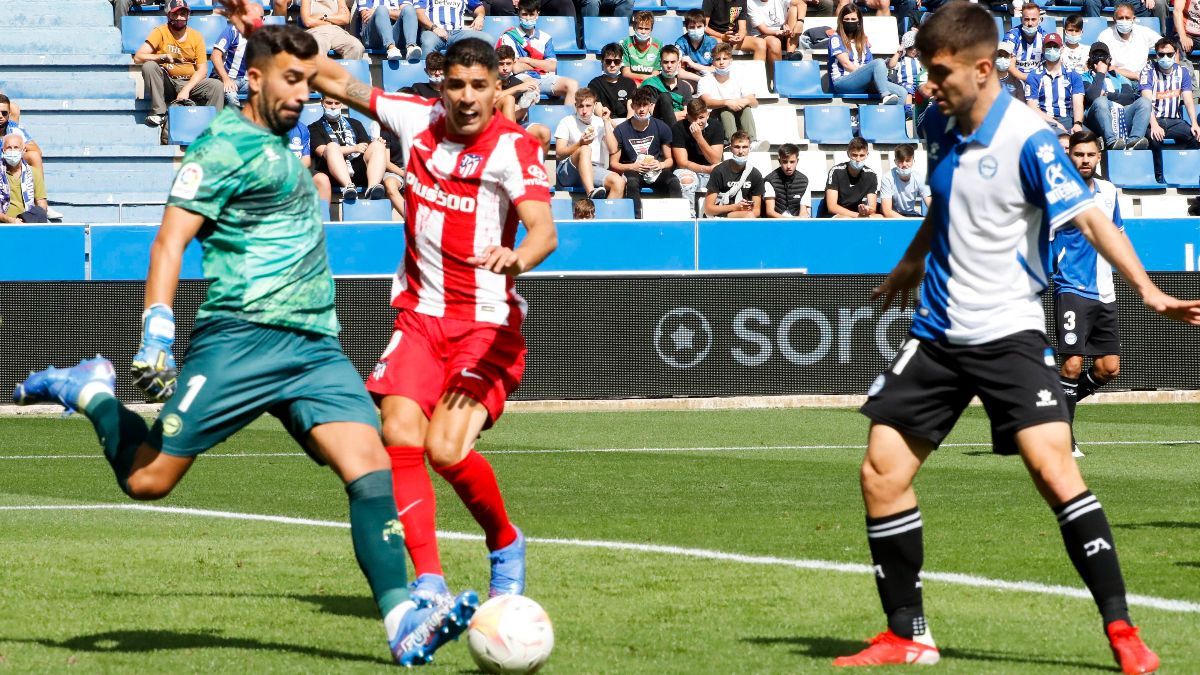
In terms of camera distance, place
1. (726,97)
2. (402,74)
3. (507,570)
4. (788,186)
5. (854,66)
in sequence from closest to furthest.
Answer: (507,570)
(788,186)
(402,74)
(726,97)
(854,66)

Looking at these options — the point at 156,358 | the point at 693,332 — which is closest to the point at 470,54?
the point at 156,358

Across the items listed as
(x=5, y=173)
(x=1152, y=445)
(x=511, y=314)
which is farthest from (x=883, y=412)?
(x=5, y=173)

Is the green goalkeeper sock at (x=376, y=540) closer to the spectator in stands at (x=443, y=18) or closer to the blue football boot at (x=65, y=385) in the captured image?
the blue football boot at (x=65, y=385)

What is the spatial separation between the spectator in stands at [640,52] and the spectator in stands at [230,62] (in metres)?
5.00

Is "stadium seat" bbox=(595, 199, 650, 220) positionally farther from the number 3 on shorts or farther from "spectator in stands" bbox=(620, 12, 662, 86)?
the number 3 on shorts

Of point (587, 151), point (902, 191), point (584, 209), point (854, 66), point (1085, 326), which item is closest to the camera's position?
point (1085, 326)

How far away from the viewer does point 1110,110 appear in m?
24.5

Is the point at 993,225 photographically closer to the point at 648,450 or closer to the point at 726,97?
the point at 648,450

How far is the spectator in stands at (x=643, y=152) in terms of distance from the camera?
21.3m

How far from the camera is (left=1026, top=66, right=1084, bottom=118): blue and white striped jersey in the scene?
24.5 m

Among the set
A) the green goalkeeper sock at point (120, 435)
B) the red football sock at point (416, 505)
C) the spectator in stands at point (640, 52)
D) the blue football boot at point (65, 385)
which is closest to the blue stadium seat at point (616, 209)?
the spectator in stands at point (640, 52)

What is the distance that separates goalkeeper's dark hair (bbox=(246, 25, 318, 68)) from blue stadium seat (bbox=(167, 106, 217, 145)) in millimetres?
Answer: 16140

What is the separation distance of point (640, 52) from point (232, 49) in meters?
5.37

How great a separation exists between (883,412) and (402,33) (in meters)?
18.1
